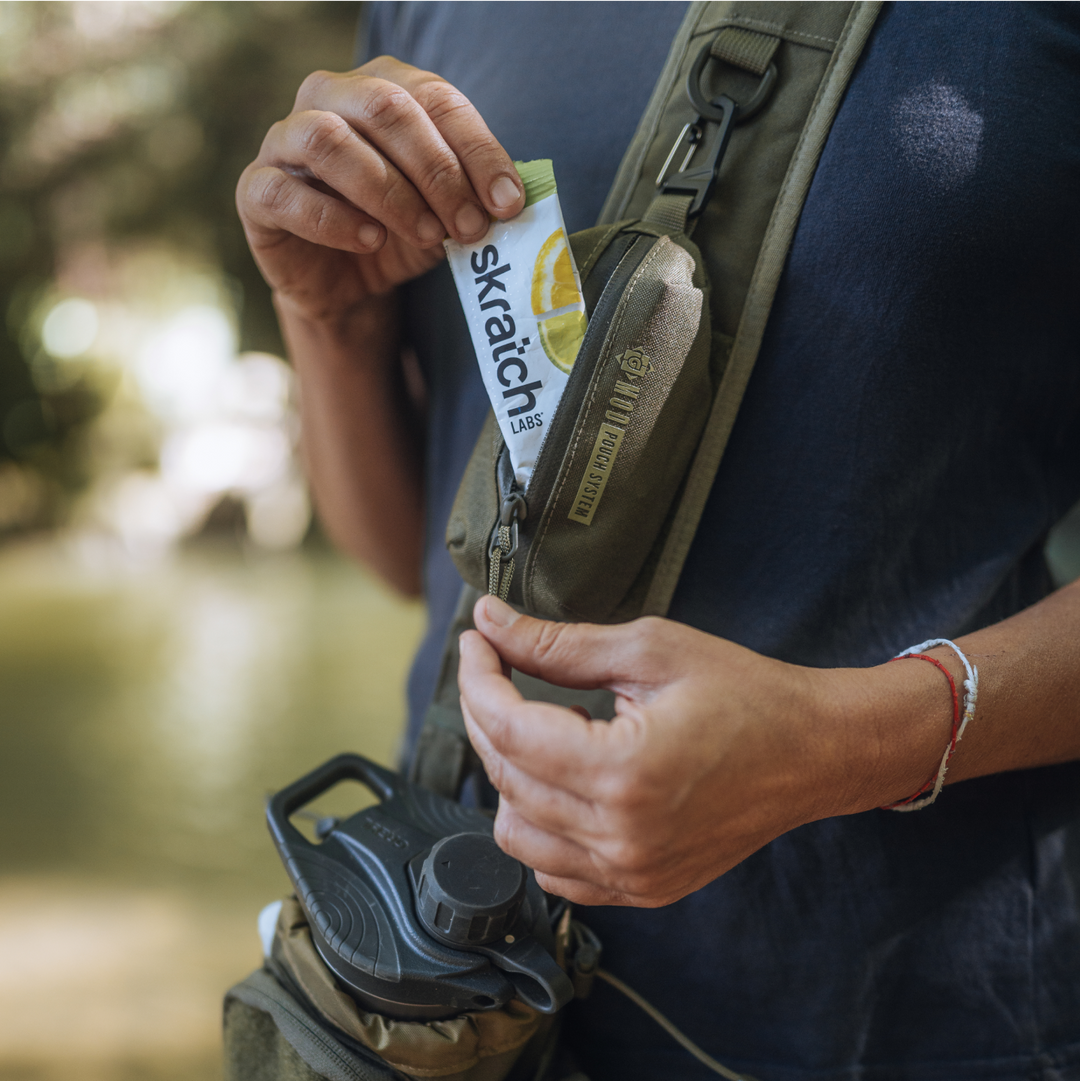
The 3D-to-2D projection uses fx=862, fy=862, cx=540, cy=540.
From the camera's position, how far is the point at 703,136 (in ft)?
2.09

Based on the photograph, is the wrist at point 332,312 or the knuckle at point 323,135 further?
the wrist at point 332,312

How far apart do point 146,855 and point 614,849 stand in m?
2.38

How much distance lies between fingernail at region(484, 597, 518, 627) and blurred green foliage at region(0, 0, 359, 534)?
195 inches

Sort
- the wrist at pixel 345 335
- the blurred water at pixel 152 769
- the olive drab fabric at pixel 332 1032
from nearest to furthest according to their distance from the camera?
the olive drab fabric at pixel 332 1032
the wrist at pixel 345 335
the blurred water at pixel 152 769

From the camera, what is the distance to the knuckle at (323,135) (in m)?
0.59

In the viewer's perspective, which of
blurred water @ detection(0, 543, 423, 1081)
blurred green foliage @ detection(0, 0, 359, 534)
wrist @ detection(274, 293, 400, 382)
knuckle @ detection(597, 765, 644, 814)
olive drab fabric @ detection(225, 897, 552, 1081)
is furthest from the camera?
blurred green foliage @ detection(0, 0, 359, 534)

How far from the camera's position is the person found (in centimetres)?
57

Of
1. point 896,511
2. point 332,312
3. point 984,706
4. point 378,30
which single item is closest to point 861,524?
point 896,511

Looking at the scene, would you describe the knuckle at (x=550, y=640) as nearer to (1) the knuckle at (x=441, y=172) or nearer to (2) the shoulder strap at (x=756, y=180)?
(2) the shoulder strap at (x=756, y=180)

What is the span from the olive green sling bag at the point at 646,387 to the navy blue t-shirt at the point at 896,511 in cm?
3

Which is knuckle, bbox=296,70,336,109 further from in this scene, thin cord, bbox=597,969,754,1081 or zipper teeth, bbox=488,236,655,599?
thin cord, bbox=597,969,754,1081

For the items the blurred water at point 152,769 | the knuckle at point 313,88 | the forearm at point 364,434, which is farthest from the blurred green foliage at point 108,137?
the knuckle at point 313,88

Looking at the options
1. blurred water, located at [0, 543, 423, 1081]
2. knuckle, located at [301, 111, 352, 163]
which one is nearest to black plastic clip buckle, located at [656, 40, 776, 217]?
knuckle, located at [301, 111, 352, 163]

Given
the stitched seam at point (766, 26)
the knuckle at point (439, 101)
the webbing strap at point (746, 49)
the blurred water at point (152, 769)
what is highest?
the stitched seam at point (766, 26)
